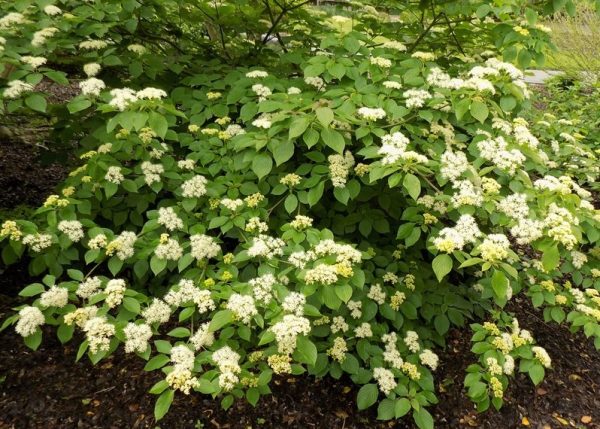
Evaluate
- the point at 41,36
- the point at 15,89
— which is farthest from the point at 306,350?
the point at 41,36

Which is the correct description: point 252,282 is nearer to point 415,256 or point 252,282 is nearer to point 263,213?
point 263,213

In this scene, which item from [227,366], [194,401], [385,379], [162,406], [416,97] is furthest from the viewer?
[194,401]

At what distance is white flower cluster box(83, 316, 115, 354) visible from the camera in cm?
170

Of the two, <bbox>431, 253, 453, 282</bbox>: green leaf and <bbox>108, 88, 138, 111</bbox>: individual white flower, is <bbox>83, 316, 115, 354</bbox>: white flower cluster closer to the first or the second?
<bbox>108, 88, 138, 111</bbox>: individual white flower

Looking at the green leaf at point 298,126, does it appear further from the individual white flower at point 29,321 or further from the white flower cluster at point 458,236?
the individual white flower at point 29,321

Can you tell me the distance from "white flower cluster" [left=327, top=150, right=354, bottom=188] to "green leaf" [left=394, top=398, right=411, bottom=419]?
3.85ft

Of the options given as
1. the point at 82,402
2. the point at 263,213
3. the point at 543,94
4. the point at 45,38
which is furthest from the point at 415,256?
the point at 543,94

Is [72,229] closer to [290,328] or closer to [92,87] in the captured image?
[92,87]

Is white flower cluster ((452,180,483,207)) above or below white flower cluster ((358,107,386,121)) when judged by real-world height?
below

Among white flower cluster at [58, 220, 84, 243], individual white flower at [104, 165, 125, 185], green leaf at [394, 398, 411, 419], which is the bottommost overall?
green leaf at [394, 398, 411, 419]

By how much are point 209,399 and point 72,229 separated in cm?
139

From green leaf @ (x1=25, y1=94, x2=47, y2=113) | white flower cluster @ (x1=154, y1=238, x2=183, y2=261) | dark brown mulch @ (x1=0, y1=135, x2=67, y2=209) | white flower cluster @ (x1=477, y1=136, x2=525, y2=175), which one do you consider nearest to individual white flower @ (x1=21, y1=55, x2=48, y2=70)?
green leaf @ (x1=25, y1=94, x2=47, y2=113)

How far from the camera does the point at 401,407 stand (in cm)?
236

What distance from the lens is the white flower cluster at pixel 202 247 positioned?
218 cm
